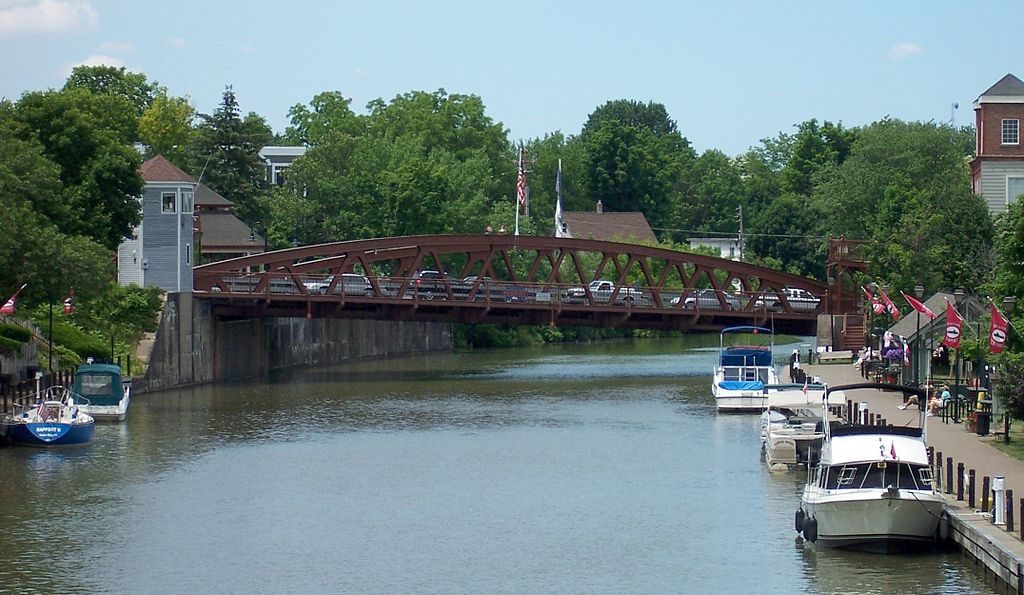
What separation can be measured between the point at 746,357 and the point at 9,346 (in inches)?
1155

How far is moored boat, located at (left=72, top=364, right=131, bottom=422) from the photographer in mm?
63375

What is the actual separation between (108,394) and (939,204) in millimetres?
44728

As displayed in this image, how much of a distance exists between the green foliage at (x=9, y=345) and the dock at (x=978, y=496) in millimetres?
31665

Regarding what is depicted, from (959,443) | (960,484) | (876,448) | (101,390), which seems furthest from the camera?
(101,390)

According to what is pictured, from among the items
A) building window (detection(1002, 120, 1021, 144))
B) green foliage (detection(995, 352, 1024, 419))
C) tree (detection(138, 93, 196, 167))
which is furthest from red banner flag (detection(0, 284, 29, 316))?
tree (detection(138, 93, 196, 167))

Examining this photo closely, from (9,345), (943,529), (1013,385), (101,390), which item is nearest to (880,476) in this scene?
(943,529)

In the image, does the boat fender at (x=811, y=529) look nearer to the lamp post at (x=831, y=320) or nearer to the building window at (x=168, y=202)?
the lamp post at (x=831, y=320)

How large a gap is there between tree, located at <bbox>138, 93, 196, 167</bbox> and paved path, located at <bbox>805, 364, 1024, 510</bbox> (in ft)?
300

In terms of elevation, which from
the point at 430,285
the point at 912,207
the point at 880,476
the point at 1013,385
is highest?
the point at 912,207

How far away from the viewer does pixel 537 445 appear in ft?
189

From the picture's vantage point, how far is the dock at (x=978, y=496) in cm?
3212

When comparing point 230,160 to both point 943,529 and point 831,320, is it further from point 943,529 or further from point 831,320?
point 943,529

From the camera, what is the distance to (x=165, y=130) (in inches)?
5758

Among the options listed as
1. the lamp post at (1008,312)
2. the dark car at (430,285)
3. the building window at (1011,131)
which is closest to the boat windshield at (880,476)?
the lamp post at (1008,312)
